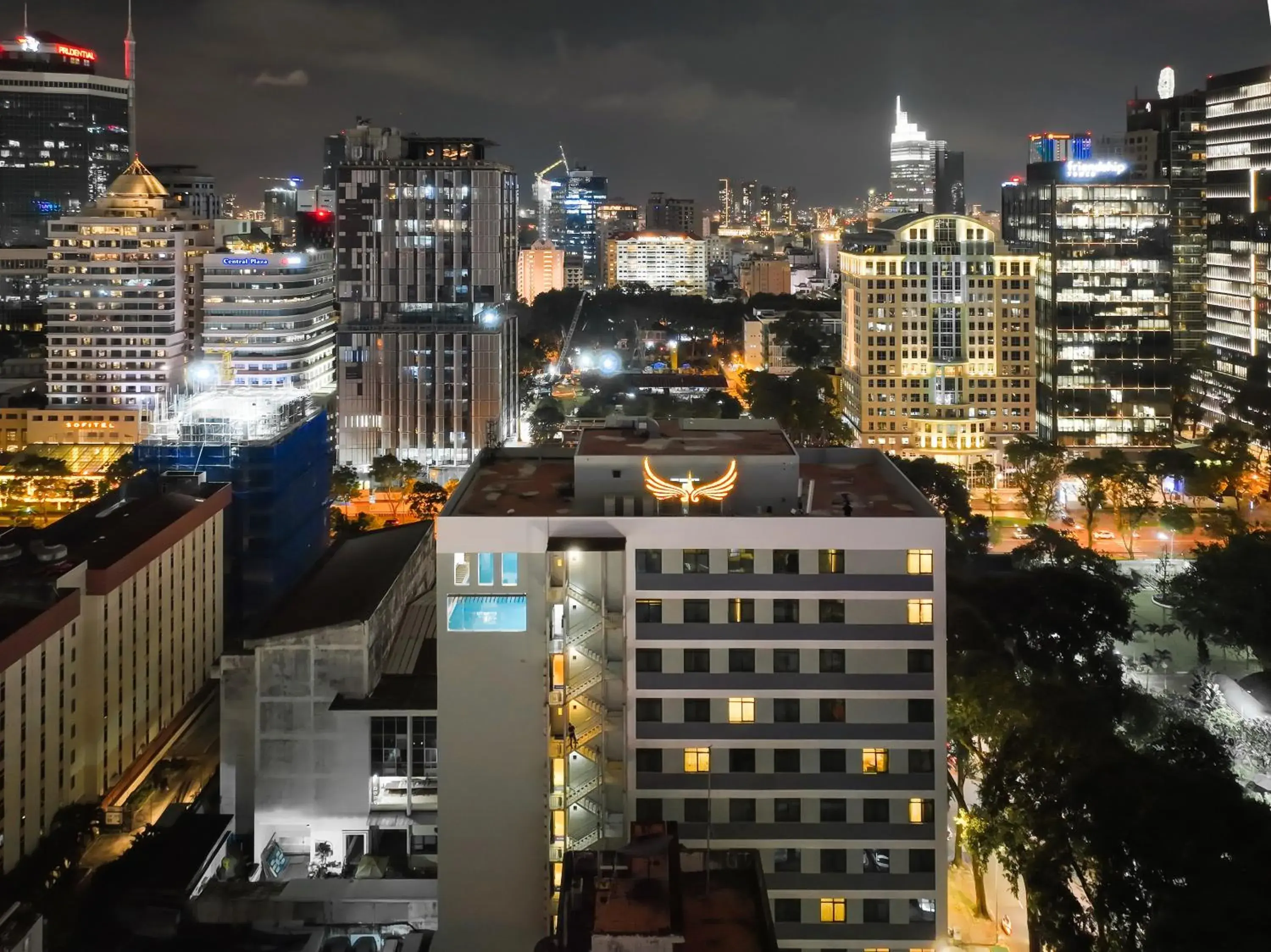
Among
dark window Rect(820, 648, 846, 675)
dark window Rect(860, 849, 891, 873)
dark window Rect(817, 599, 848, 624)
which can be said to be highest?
dark window Rect(817, 599, 848, 624)

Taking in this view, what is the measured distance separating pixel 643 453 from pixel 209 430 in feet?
54.1

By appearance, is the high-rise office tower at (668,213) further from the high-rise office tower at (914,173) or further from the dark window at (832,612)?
the dark window at (832,612)

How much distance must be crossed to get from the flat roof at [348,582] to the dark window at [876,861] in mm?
7548

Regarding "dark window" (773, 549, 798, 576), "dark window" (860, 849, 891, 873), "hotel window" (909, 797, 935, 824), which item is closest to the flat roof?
"dark window" (773, 549, 798, 576)

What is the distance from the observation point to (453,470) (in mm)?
42281

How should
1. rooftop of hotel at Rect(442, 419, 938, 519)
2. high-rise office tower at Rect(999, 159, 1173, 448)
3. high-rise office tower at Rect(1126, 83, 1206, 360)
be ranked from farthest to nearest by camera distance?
high-rise office tower at Rect(1126, 83, 1206, 360), high-rise office tower at Rect(999, 159, 1173, 448), rooftop of hotel at Rect(442, 419, 938, 519)

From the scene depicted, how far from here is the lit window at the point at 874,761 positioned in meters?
12.8

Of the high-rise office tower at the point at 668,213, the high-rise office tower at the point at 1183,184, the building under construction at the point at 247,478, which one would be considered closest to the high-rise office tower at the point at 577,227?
the high-rise office tower at the point at 668,213

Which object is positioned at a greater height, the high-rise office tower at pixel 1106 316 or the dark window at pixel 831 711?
the high-rise office tower at pixel 1106 316

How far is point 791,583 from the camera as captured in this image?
41.7 ft

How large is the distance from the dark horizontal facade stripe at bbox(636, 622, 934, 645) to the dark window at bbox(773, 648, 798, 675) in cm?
12

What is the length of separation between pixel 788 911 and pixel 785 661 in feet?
8.02

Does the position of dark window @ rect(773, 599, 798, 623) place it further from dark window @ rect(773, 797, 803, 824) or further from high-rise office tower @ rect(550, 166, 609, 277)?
high-rise office tower @ rect(550, 166, 609, 277)

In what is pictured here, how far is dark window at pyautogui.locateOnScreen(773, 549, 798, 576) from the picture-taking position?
502 inches
